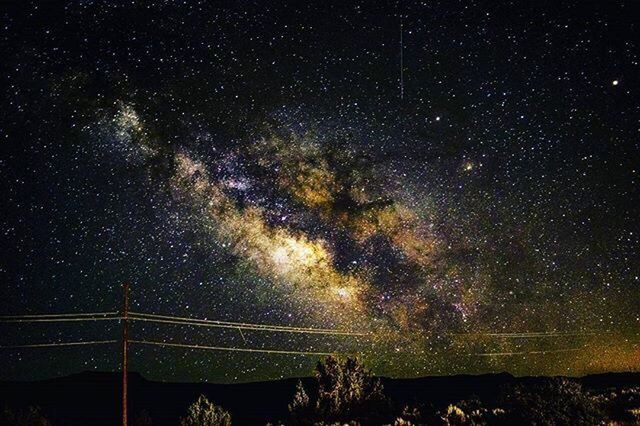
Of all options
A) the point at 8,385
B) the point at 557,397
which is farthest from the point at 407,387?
the point at 8,385

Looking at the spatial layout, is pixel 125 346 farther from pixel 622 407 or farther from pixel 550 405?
pixel 622 407

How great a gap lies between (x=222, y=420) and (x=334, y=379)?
→ 484 centimetres

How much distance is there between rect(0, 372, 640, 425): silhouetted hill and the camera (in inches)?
1339

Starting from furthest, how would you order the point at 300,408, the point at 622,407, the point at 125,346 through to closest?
the point at 622,407, the point at 300,408, the point at 125,346

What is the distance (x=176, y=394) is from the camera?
157 feet

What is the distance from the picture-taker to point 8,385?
52.1 meters

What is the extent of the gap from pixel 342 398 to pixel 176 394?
125 feet

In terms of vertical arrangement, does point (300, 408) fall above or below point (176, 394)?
above

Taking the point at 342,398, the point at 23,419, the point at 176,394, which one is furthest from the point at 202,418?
the point at 176,394

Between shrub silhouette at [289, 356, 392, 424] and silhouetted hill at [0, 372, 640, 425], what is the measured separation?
14.7 meters

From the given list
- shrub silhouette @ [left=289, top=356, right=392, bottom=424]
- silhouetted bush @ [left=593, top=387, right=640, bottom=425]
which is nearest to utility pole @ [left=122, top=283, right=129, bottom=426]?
shrub silhouette @ [left=289, top=356, right=392, bottom=424]

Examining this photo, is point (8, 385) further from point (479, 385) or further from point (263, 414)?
point (479, 385)

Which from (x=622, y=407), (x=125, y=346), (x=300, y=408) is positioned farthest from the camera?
(x=622, y=407)

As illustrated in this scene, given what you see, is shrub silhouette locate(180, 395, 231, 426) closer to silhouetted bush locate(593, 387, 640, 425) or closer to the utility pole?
the utility pole
